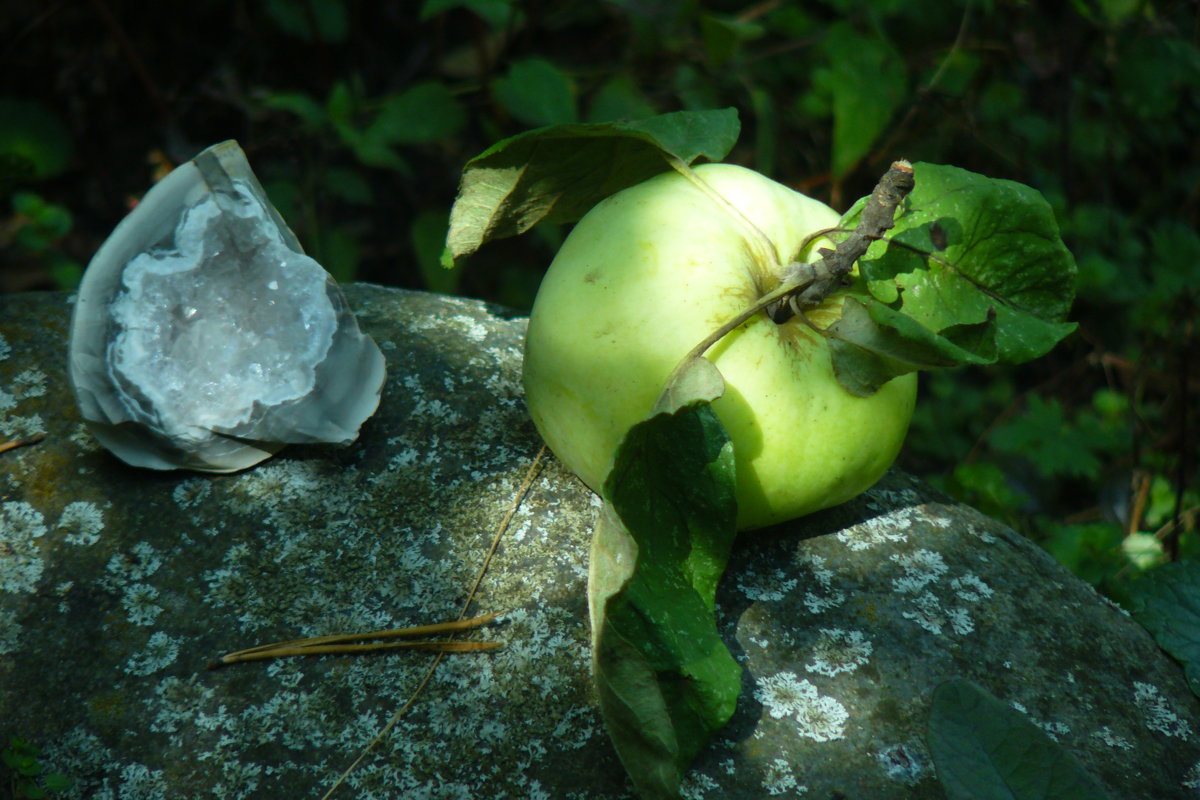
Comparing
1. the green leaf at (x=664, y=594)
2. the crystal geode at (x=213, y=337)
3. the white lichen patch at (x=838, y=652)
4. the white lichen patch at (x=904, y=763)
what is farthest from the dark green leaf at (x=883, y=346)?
the crystal geode at (x=213, y=337)

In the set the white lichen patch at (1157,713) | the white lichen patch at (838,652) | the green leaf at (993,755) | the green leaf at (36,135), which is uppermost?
the green leaf at (993,755)

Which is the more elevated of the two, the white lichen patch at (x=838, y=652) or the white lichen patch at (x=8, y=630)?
the white lichen patch at (x=838, y=652)

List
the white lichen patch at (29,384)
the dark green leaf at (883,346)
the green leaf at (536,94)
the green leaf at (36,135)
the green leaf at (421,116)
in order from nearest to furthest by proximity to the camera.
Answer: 1. the dark green leaf at (883,346)
2. the white lichen patch at (29,384)
3. the green leaf at (536,94)
4. the green leaf at (421,116)
5. the green leaf at (36,135)

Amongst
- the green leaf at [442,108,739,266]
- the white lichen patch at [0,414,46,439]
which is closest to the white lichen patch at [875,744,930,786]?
the green leaf at [442,108,739,266]

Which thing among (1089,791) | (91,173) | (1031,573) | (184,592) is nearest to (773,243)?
(1031,573)

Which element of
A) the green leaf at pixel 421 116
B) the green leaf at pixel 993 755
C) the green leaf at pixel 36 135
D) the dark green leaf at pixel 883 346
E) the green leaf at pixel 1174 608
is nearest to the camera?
the green leaf at pixel 993 755

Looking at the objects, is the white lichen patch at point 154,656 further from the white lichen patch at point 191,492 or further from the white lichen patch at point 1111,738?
the white lichen patch at point 1111,738
